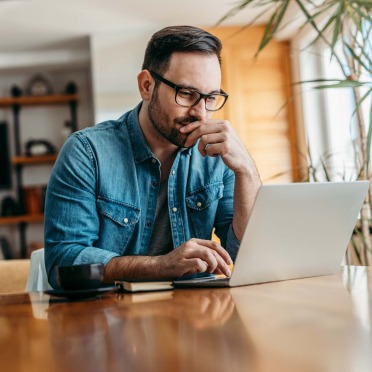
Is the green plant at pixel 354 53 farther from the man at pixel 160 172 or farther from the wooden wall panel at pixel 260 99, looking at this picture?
the wooden wall panel at pixel 260 99

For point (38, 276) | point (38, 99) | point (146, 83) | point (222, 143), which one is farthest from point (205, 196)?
point (38, 99)

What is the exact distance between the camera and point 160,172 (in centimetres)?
176

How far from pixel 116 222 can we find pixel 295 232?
537 millimetres

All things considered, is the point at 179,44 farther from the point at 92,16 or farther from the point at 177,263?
the point at 92,16

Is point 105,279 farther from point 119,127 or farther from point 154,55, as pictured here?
point 154,55

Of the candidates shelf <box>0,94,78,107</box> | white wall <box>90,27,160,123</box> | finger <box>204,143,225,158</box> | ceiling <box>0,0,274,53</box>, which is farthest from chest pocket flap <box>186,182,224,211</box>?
shelf <box>0,94,78,107</box>

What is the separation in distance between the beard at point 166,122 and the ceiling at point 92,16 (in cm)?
340

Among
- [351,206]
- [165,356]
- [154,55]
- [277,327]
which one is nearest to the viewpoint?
[165,356]

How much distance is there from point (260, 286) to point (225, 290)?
3.0 inches

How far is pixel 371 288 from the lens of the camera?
1094mm

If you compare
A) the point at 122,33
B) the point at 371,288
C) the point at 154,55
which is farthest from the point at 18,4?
the point at 371,288

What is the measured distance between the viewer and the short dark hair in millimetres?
1723

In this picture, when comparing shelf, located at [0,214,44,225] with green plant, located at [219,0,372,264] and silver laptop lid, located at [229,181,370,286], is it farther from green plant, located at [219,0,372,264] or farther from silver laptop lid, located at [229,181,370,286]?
silver laptop lid, located at [229,181,370,286]

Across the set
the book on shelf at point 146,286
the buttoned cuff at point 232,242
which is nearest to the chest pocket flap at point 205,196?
the buttoned cuff at point 232,242
